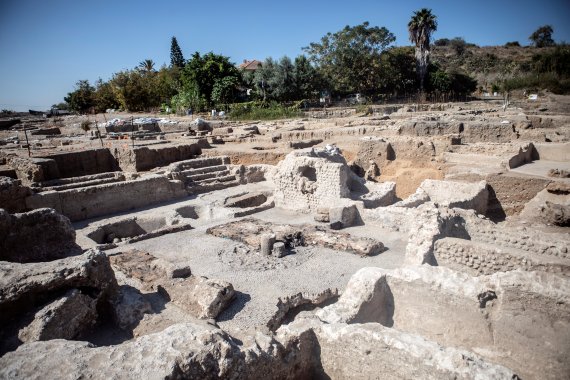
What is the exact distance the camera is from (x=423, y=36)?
1625 inches

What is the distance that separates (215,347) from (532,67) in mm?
53568

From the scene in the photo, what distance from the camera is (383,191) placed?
40.5 feet

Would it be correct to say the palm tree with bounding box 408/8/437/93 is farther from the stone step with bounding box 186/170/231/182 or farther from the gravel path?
the gravel path

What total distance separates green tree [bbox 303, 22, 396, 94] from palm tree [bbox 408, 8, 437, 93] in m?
2.91

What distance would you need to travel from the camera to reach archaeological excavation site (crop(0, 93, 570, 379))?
379 cm

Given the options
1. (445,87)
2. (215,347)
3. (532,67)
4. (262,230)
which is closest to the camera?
(215,347)

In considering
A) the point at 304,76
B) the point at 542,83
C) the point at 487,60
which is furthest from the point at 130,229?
the point at 487,60

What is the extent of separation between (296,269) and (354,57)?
3784cm

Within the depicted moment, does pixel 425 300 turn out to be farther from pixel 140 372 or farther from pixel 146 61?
pixel 146 61

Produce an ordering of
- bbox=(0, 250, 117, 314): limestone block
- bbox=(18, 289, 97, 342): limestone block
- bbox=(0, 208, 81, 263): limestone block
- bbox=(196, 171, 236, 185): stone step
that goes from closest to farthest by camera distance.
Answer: bbox=(18, 289, 97, 342): limestone block
bbox=(0, 250, 117, 314): limestone block
bbox=(0, 208, 81, 263): limestone block
bbox=(196, 171, 236, 185): stone step

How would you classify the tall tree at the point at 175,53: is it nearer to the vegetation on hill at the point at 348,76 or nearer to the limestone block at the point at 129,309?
the vegetation on hill at the point at 348,76

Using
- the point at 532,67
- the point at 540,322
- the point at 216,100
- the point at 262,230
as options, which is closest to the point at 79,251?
the point at 262,230

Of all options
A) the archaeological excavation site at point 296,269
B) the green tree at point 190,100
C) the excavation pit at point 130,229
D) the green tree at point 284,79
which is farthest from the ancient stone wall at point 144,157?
the green tree at point 284,79

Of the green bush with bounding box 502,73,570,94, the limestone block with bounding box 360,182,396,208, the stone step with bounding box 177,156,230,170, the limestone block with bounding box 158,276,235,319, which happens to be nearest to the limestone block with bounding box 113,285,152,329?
the limestone block with bounding box 158,276,235,319
